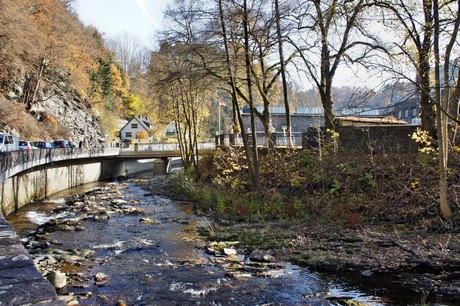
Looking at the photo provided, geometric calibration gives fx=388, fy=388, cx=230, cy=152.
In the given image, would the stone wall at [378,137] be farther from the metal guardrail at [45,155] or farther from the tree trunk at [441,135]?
the metal guardrail at [45,155]

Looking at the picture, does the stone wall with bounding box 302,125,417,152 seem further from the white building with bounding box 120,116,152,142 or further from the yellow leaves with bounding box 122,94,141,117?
the yellow leaves with bounding box 122,94,141,117

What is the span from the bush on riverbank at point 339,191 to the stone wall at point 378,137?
2.17ft

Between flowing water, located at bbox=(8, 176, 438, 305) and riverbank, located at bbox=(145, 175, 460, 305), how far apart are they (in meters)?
0.52

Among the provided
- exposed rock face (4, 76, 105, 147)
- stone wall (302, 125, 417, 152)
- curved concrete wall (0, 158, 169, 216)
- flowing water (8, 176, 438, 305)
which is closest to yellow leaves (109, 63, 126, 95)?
exposed rock face (4, 76, 105, 147)

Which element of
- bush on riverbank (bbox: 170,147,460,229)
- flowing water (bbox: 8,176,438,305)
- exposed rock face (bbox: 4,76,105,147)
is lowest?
flowing water (bbox: 8,176,438,305)

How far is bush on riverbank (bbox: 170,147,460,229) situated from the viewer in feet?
43.3

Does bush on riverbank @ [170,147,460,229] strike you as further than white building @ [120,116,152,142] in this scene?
No

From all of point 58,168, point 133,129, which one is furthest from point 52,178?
point 133,129

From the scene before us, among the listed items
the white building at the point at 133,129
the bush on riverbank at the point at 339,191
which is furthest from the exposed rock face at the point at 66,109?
the bush on riverbank at the point at 339,191

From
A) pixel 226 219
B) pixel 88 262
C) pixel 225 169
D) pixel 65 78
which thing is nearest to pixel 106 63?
pixel 65 78

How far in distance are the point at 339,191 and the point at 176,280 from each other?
9.51m

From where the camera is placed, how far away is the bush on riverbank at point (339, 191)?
13211 millimetres

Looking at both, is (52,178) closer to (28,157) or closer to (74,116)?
(28,157)

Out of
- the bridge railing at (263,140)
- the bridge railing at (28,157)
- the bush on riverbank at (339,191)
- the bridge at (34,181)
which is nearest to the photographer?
the bridge at (34,181)
